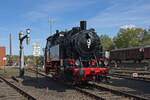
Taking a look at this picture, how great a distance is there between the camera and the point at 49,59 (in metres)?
24.7

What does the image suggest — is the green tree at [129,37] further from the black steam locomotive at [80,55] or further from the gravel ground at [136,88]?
the black steam locomotive at [80,55]

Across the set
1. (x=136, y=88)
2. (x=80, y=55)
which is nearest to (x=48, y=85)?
(x=80, y=55)

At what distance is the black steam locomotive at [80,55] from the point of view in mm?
18109

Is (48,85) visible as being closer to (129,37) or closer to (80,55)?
(80,55)

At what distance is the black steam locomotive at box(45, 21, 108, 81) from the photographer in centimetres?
1811

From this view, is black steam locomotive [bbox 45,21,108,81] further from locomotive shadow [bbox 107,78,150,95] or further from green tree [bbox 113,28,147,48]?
green tree [bbox 113,28,147,48]

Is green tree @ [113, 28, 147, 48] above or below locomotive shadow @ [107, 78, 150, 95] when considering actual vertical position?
above

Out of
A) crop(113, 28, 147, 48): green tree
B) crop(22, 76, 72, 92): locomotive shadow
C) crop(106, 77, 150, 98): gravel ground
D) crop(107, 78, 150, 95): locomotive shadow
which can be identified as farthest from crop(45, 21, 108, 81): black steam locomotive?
crop(113, 28, 147, 48): green tree

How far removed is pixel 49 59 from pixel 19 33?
6.05 m

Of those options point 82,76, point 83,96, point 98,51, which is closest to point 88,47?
point 98,51

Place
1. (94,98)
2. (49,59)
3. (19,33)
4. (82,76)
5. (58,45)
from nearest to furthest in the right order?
(94,98) < (82,76) < (58,45) < (49,59) < (19,33)

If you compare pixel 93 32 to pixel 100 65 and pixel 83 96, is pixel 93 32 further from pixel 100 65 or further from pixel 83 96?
pixel 83 96

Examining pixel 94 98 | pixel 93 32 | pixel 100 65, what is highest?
pixel 93 32

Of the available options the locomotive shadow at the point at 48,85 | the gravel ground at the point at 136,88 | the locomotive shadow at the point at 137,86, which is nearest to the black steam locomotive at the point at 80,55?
the locomotive shadow at the point at 48,85
